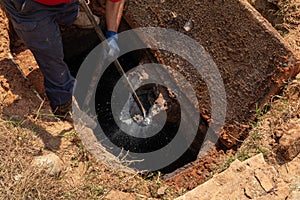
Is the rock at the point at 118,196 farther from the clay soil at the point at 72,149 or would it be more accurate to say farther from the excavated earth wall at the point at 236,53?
the excavated earth wall at the point at 236,53

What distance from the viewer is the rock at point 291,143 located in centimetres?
246

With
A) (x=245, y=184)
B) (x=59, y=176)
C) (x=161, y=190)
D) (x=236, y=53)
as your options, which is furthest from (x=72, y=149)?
(x=236, y=53)

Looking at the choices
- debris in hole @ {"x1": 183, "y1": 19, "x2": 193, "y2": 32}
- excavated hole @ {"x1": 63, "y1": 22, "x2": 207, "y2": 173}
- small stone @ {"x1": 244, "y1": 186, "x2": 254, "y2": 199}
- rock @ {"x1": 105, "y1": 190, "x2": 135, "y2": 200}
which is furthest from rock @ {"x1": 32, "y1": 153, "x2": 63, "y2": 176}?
debris in hole @ {"x1": 183, "y1": 19, "x2": 193, "y2": 32}

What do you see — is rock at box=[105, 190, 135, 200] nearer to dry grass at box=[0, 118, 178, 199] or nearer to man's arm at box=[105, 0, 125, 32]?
dry grass at box=[0, 118, 178, 199]

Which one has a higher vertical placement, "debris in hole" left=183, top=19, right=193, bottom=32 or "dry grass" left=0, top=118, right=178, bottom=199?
"debris in hole" left=183, top=19, right=193, bottom=32

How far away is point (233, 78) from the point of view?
2791 millimetres

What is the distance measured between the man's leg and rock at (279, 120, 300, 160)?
4.97 feet

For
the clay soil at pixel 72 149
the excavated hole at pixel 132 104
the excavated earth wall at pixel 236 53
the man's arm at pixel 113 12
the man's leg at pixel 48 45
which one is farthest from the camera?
the excavated hole at pixel 132 104

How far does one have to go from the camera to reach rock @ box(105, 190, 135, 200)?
8.26 ft

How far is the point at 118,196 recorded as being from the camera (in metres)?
2.54

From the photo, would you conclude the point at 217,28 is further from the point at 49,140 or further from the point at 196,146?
the point at 49,140

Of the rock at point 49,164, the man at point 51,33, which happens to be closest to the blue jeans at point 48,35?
the man at point 51,33

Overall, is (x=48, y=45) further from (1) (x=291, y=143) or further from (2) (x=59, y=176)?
(1) (x=291, y=143)

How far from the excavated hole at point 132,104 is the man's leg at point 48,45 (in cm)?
63
